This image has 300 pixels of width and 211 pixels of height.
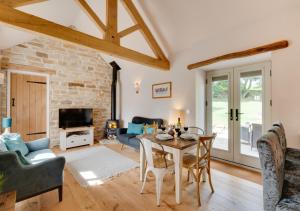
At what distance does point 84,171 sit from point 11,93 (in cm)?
315

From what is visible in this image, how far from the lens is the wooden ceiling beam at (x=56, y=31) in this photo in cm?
210

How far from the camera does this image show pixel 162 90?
4574mm

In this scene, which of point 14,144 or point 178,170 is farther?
point 14,144

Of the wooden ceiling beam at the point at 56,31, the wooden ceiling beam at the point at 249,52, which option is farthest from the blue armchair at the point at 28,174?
the wooden ceiling beam at the point at 249,52

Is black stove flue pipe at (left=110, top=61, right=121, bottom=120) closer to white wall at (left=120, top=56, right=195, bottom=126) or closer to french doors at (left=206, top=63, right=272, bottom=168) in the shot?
white wall at (left=120, top=56, right=195, bottom=126)

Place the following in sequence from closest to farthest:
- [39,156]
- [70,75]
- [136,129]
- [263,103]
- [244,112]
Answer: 1. [39,156]
2. [263,103]
3. [244,112]
4. [136,129]
5. [70,75]

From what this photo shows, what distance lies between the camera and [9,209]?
3.47ft

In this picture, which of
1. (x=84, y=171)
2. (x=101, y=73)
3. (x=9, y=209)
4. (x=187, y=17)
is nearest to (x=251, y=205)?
(x=9, y=209)

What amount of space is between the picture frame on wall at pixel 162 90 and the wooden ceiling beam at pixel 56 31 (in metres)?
1.19

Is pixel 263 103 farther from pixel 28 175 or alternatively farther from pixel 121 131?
pixel 28 175

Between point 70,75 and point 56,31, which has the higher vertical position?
point 56,31

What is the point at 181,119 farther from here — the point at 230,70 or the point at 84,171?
the point at 84,171

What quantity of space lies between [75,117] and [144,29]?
3420mm

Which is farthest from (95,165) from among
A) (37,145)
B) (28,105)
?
(28,105)
